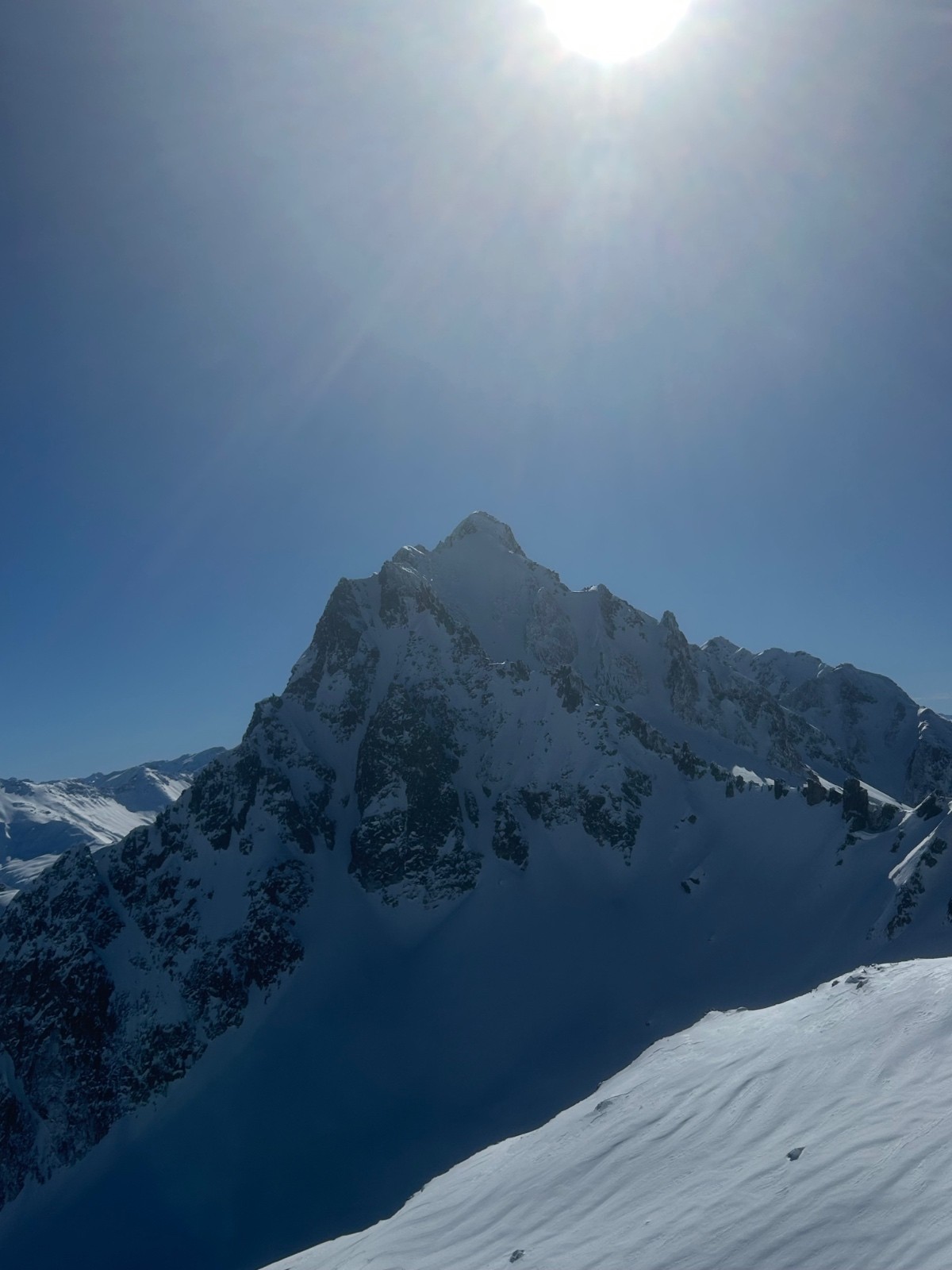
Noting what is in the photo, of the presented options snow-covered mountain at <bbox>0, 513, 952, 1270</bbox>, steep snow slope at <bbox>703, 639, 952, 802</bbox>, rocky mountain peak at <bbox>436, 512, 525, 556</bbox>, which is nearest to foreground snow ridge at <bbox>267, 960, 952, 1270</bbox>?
snow-covered mountain at <bbox>0, 513, 952, 1270</bbox>

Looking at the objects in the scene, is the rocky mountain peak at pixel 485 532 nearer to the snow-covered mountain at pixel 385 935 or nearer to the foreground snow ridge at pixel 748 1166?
the snow-covered mountain at pixel 385 935

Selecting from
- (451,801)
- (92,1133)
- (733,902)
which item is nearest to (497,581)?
(451,801)

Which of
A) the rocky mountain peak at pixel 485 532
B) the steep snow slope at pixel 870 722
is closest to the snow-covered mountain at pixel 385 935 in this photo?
the rocky mountain peak at pixel 485 532

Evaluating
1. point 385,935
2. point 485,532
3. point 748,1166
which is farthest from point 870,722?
point 748,1166

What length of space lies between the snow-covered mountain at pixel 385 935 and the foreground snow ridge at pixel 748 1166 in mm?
39485

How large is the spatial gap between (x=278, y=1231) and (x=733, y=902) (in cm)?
5137

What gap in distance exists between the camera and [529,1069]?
67.1 meters

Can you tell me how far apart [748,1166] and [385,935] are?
7252 cm

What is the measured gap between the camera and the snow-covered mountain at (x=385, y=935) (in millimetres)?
64500

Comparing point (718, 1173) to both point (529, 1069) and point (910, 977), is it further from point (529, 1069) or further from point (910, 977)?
point (529, 1069)

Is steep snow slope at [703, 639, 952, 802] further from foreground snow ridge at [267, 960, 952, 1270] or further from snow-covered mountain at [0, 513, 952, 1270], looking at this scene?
foreground snow ridge at [267, 960, 952, 1270]

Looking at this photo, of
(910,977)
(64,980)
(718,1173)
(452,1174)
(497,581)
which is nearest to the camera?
(718,1173)

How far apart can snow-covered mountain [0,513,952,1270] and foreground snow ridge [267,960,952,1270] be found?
39485mm

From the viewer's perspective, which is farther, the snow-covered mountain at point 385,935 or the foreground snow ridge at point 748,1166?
the snow-covered mountain at point 385,935
